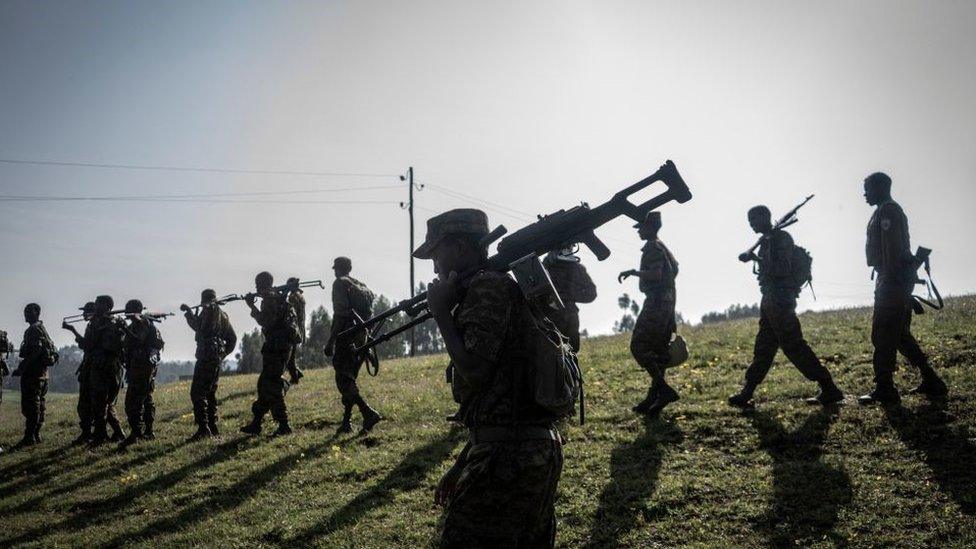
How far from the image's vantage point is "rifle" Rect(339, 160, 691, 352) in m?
3.59

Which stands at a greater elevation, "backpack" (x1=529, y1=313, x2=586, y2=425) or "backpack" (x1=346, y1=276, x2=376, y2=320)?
"backpack" (x1=346, y1=276, x2=376, y2=320)

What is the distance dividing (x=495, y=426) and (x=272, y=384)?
336 inches

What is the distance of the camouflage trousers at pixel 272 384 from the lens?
419 inches

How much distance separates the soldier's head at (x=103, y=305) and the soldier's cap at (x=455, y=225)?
11755 millimetres

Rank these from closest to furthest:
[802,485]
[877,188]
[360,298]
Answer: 1. [802,485]
2. [877,188]
3. [360,298]

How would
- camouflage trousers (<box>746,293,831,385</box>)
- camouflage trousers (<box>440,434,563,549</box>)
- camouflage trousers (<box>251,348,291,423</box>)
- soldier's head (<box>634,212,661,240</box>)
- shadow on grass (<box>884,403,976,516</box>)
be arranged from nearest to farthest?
camouflage trousers (<box>440,434,563,549</box>) < shadow on grass (<box>884,403,976,516</box>) < camouflage trousers (<box>746,293,831,385</box>) < soldier's head (<box>634,212,661,240</box>) < camouflage trousers (<box>251,348,291,423</box>)

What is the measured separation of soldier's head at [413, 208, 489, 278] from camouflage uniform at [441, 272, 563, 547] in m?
0.27

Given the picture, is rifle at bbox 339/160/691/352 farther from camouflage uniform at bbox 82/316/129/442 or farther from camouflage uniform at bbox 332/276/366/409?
camouflage uniform at bbox 82/316/129/442

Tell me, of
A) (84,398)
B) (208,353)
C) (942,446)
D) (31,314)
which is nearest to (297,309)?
(208,353)

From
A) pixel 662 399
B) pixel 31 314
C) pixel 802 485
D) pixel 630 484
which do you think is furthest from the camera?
pixel 31 314

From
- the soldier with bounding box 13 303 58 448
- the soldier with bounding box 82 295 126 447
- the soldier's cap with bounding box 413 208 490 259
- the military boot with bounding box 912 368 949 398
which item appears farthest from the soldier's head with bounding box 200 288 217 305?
the military boot with bounding box 912 368 949 398

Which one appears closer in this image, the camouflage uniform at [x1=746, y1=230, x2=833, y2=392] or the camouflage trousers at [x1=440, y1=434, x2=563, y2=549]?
the camouflage trousers at [x1=440, y1=434, x2=563, y2=549]

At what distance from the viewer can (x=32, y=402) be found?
43.3 feet

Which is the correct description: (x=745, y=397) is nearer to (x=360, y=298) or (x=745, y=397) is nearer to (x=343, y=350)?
(x=360, y=298)
